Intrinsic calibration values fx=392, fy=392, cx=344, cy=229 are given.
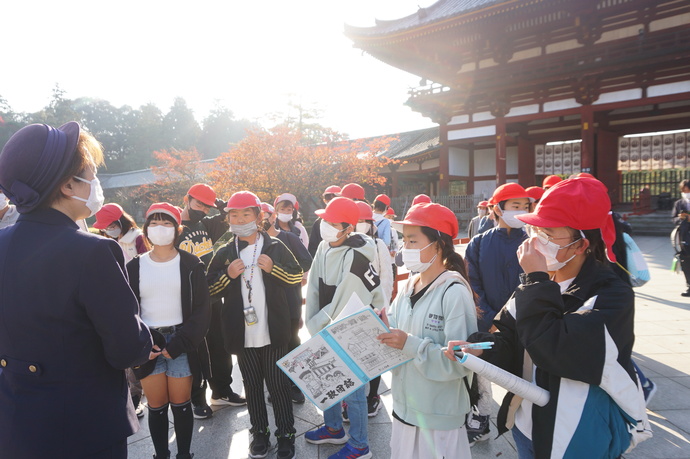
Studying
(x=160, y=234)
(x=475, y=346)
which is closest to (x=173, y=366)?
(x=160, y=234)

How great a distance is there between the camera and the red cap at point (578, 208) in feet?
4.99

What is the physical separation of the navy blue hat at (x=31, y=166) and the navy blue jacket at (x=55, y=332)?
0.07m

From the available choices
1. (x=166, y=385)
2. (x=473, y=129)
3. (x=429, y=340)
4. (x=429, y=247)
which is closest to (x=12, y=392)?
Result: (x=166, y=385)

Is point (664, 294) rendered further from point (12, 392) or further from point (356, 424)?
point (12, 392)

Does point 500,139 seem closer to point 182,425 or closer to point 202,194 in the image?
point 202,194

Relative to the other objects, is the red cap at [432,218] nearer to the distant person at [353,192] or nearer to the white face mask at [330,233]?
the white face mask at [330,233]

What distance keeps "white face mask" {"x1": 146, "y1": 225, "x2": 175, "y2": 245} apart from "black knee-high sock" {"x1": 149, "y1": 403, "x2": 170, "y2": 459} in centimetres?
110

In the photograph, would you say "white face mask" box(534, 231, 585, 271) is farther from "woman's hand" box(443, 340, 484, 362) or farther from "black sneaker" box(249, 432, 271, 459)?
"black sneaker" box(249, 432, 271, 459)

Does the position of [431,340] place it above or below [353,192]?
below

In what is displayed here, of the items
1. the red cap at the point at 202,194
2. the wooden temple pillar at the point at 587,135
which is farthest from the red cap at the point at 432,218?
the wooden temple pillar at the point at 587,135

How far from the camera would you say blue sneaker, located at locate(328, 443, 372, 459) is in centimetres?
270

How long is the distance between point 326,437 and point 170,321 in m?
1.45

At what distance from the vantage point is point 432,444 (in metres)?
1.95

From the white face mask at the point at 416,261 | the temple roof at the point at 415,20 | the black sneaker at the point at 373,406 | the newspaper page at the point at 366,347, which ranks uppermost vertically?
the temple roof at the point at 415,20
